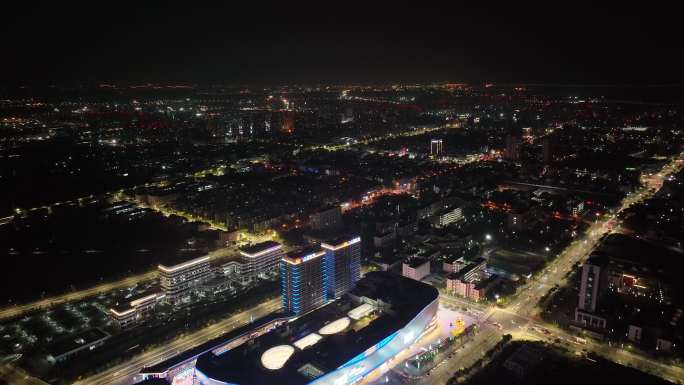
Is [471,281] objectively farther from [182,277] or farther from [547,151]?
[547,151]

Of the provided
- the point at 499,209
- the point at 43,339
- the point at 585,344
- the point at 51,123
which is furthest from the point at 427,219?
the point at 51,123

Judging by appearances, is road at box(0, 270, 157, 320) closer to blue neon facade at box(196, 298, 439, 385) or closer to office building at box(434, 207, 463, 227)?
blue neon facade at box(196, 298, 439, 385)

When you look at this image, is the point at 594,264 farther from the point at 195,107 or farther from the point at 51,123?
the point at 195,107

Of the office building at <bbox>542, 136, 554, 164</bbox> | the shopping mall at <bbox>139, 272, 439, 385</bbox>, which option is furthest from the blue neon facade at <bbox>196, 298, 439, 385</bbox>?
the office building at <bbox>542, 136, 554, 164</bbox>

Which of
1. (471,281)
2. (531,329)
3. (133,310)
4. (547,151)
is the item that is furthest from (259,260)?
(547,151)

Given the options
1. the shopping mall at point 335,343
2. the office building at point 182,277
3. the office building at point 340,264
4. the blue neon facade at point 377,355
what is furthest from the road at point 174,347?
the office building at point 182,277

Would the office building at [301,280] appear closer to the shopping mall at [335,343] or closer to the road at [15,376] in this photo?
the shopping mall at [335,343]
